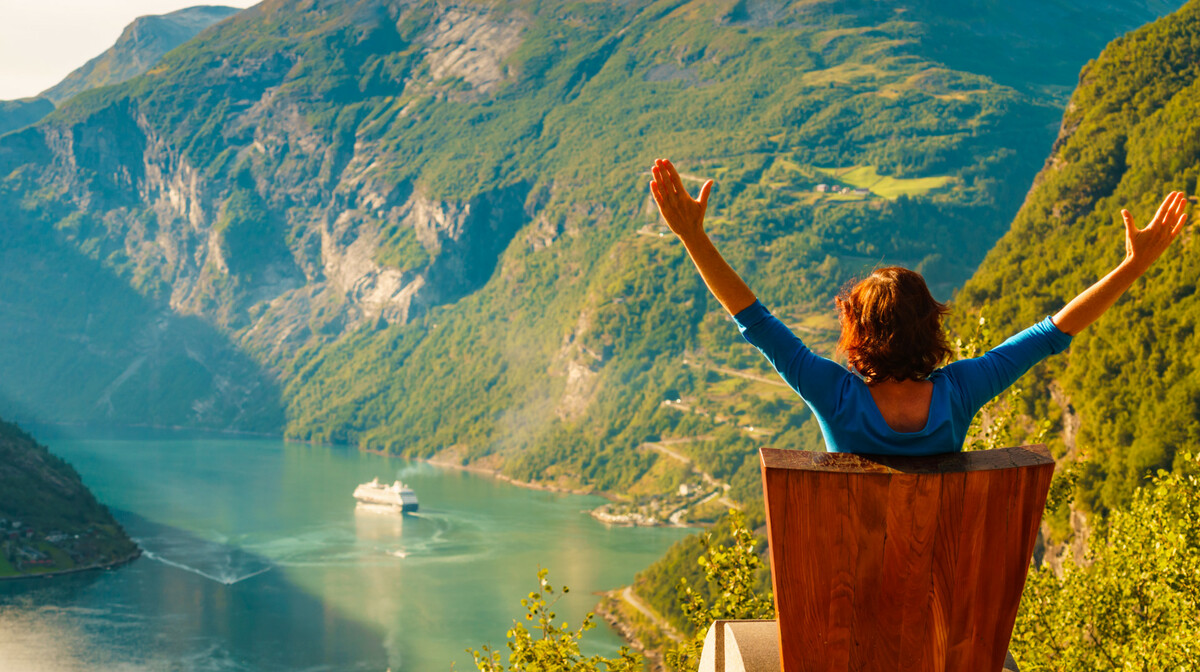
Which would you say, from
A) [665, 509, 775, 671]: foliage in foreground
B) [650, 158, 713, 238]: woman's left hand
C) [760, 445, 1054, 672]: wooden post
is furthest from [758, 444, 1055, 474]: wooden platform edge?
[665, 509, 775, 671]: foliage in foreground

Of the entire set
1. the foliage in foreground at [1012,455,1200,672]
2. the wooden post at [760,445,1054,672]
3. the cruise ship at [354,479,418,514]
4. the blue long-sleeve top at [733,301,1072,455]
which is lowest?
the cruise ship at [354,479,418,514]

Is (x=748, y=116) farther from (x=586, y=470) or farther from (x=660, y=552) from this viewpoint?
(x=660, y=552)

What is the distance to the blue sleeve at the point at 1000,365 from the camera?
2.92 meters

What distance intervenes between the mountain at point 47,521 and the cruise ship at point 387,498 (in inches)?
1223

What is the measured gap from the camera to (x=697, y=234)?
9.17ft

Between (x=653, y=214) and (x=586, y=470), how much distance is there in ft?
201

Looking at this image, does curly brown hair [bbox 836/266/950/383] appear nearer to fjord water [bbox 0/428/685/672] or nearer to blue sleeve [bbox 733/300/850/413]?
blue sleeve [bbox 733/300/850/413]

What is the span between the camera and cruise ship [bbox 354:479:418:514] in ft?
379

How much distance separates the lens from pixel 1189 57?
63.1 meters

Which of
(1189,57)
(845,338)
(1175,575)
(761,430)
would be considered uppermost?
(1189,57)

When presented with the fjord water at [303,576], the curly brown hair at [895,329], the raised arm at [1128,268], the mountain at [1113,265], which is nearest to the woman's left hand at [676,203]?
the curly brown hair at [895,329]

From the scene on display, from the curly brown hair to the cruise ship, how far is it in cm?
11514

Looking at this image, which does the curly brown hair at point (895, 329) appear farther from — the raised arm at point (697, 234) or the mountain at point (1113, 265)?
the mountain at point (1113, 265)

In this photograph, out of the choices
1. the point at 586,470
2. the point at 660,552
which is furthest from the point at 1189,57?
the point at 586,470
